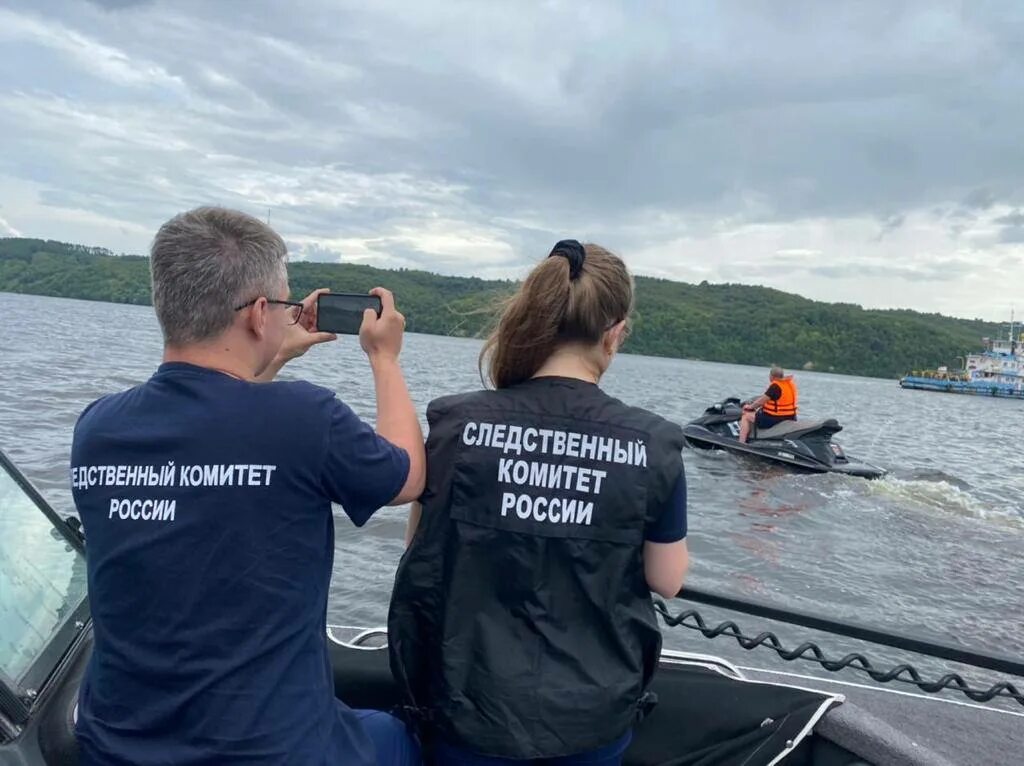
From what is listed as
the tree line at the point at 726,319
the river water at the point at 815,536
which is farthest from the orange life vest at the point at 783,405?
the tree line at the point at 726,319

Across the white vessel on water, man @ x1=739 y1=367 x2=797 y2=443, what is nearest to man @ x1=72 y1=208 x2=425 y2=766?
man @ x1=739 y1=367 x2=797 y2=443

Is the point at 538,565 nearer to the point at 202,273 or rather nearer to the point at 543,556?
the point at 543,556

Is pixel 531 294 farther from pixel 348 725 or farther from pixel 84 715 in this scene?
pixel 84 715

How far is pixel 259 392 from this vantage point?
179cm

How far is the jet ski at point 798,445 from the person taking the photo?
718 inches

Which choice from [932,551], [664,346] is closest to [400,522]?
[932,551]

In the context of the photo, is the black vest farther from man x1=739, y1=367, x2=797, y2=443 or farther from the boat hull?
the boat hull

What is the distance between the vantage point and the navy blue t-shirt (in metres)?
1.72

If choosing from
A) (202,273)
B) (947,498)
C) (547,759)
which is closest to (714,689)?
(547,759)

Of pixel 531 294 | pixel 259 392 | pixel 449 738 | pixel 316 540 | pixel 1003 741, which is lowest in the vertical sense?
pixel 1003 741

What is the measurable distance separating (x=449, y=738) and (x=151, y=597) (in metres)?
0.83

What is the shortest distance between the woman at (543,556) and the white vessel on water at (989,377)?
359 feet

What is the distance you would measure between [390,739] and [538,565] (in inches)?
24.7

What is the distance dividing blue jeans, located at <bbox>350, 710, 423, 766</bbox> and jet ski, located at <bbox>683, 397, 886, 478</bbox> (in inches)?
679
